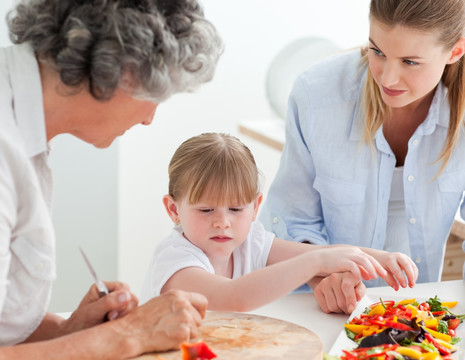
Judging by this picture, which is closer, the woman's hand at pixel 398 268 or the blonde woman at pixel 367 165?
the woman's hand at pixel 398 268

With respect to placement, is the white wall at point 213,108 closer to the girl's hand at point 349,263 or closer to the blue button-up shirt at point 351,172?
the blue button-up shirt at point 351,172

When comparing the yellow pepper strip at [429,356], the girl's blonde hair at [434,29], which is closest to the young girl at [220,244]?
the yellow pepper strip at [429,356]

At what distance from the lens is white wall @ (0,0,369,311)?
12.2 ft

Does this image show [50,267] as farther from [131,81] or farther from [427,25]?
[427,25]

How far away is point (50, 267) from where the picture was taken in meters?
1.17

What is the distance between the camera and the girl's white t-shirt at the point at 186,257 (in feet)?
5.41

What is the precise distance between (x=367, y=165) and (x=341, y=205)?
0.44ft

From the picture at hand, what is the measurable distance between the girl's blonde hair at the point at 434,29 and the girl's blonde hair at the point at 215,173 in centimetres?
43

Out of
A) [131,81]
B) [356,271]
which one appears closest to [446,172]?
[356,271]

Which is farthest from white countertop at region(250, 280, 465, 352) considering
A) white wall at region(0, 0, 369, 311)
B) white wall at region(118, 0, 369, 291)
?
white wall at region(118, 0, 369, 291)

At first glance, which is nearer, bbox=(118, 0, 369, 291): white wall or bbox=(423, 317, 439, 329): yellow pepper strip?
bbox=(423, 317, 439, 329): yellow pepper strip

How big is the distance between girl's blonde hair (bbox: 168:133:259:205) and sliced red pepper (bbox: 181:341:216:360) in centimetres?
54

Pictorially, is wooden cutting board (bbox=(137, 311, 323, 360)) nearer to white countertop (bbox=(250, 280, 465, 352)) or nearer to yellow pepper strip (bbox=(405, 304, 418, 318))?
white countertop (bbox=(250, 280, 465, 352))

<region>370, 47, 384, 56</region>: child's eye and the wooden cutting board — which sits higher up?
<region>370, 47, 384, 56</region>: child's eye
